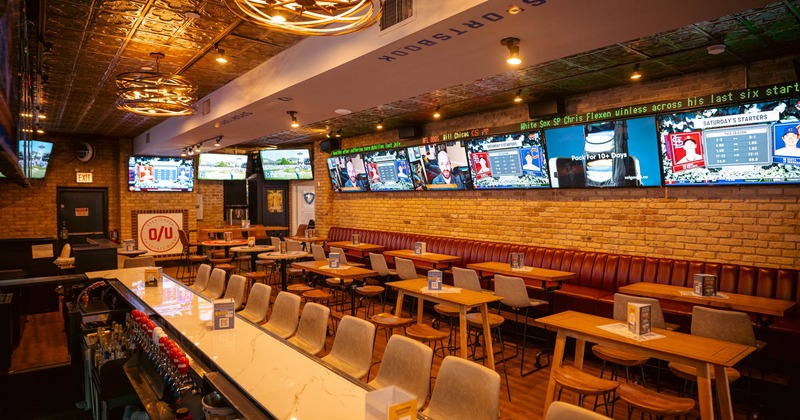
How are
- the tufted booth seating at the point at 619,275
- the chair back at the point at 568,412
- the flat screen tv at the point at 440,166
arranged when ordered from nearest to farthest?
the chair back at the point at 568,412 → the tufted booth seating at the point at 619,275 → the flat screen tv at the point at 440,166

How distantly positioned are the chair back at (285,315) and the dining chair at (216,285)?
4.27 ft

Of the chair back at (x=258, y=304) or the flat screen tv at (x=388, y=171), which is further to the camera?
the flat screen tv at (x=388, y=171)

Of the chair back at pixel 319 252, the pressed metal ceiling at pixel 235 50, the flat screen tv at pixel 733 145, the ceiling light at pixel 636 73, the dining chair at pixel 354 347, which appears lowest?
the dining chair at pixel 354 347

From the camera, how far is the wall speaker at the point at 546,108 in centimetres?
670

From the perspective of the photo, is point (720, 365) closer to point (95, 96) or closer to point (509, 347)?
point (509, 347)

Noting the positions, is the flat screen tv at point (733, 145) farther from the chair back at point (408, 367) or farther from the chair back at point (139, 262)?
the chair back at point (139, 262)

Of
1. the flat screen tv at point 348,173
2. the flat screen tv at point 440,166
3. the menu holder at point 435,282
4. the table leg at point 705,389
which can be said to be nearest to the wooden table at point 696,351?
the table leg at point 705,389

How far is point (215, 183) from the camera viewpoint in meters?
13.4

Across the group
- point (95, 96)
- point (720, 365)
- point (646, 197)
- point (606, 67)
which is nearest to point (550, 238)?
point (646, 197)

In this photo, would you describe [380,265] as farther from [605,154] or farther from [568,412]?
[568,412]

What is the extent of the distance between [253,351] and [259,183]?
40.1 feet

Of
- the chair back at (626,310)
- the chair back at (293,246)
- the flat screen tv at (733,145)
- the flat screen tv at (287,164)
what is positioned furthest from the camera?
the flat screen tv at (287,164)

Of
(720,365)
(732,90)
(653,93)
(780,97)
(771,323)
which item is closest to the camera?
(720,365)

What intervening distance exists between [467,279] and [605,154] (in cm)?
263
